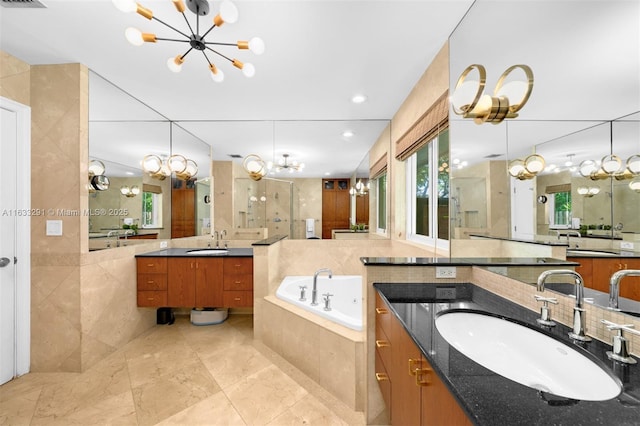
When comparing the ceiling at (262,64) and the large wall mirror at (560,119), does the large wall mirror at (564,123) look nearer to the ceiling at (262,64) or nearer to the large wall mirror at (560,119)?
the large wall mirror at (560,119)

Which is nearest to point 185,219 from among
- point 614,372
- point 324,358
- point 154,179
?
point 154,179

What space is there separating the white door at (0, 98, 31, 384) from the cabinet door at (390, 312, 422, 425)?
3.03 meters

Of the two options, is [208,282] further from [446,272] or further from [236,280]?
[446,272]

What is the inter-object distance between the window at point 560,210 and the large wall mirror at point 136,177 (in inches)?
129

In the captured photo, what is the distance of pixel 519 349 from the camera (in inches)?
39.4

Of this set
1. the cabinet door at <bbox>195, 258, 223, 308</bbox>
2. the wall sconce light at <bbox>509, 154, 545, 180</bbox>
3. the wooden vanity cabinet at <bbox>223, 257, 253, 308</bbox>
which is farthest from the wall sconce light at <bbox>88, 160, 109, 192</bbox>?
the wall sconce light at <bbox>509, 154, 545, 180</bbox>

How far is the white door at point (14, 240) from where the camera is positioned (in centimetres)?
214

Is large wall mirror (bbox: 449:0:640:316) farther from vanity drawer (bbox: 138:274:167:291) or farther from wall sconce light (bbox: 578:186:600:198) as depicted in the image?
vanity drawer (bbox: 138:274:167:291)

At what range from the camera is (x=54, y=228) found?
7.48ft

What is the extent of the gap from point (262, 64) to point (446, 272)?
214 centimetres

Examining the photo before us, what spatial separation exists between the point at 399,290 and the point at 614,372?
34.8 inches

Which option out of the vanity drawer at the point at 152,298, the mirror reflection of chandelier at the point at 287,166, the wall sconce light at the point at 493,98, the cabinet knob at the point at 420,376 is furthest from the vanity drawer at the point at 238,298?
the wall sconce light at the point at 493,98

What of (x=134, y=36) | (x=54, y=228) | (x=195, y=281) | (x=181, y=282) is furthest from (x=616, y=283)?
(x=54, y=228)

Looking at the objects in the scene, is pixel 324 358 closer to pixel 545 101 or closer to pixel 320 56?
pixel 545 101
